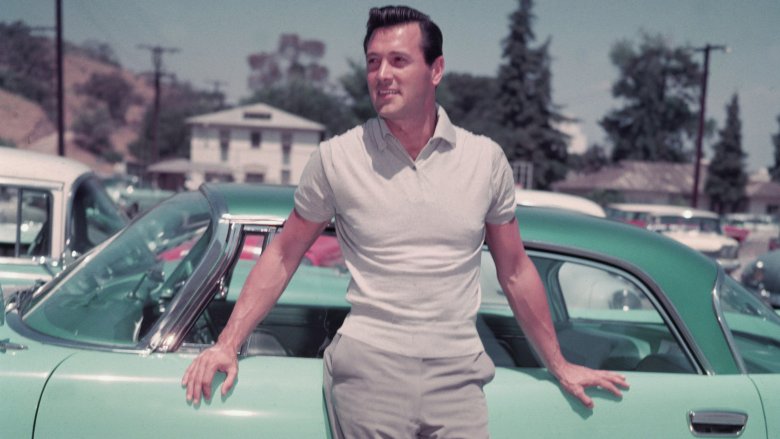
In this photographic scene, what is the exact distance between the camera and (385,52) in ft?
6.15

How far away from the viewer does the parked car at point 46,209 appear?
4.88 m

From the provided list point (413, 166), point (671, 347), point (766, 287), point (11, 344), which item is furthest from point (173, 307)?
point (766, 287)

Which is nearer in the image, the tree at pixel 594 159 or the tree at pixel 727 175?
the tree at pixel 727 175

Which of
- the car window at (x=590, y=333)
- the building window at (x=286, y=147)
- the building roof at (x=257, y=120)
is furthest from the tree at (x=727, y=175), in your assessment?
the car window at (x=590, y=333)

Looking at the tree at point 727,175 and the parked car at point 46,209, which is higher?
the parked car at point 46,209

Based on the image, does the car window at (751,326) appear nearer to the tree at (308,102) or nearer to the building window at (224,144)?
the building window at (224,144)

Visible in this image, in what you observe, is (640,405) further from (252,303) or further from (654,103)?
(654,103)

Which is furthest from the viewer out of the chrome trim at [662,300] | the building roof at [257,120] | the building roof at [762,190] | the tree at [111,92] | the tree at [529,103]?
the tree at [111,92]

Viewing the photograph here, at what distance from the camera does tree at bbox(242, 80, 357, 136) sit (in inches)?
2783

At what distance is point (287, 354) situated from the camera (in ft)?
8.64

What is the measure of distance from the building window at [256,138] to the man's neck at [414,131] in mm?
59323

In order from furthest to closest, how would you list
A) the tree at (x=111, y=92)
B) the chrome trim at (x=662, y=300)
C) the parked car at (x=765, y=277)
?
the tree at (x=111, y=92) < the parked car at (x=765, y=277) < the chrome trim at (x=662, y=300)

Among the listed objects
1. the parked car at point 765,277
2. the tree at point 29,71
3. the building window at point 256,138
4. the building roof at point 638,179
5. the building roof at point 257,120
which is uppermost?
the tree at point 29,71

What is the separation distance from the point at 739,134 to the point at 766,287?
194ft
